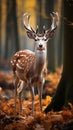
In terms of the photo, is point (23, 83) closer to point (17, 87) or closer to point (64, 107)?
point (17, 87)

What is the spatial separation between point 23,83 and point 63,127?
95.4 inches

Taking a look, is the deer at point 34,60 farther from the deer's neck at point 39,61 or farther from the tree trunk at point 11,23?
the tree trunk at point 11,23

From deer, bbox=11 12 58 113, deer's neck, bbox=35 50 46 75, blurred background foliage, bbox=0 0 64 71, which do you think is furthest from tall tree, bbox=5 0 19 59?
deer's neck, bbox=35 50 46 75

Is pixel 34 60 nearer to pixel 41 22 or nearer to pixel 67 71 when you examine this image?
pixel 67 71

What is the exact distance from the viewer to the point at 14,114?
12109 millimetres

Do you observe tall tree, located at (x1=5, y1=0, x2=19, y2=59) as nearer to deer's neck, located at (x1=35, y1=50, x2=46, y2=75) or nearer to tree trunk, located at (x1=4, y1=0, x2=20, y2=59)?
tree trunk, located at (x1=4, y1=0, x2=20, y2=59)

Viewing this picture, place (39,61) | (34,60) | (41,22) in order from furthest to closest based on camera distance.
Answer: (41,22)
(34,60)
(39,61)

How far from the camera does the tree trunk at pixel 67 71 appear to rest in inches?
485

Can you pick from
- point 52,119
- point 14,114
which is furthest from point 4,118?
point 52,119

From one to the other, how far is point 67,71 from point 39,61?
3.86 feet

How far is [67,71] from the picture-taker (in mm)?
12570

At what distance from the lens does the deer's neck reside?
37.9 feet

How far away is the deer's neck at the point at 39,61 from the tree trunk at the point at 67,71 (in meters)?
1.03

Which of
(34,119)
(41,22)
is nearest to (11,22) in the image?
(41,22)
